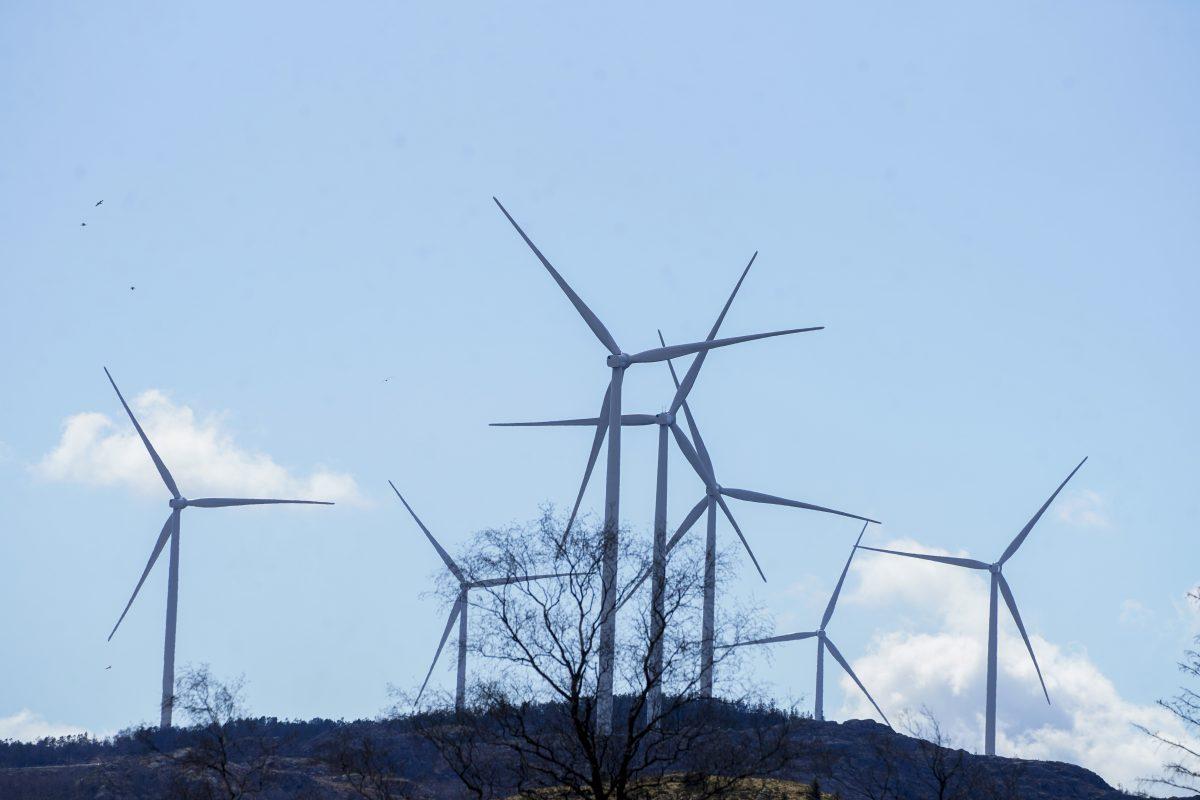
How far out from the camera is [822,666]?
13188 centimetres

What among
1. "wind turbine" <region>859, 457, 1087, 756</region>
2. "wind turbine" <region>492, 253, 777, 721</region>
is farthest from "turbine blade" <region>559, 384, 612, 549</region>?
"wind turbine" <region>859, 457, 1087, 756</region>

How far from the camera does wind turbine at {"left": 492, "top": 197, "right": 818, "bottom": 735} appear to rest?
190 ft

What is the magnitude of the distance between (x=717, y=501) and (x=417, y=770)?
28.0m

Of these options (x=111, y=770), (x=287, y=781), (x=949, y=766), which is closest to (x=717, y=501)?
(x=949, y=766)

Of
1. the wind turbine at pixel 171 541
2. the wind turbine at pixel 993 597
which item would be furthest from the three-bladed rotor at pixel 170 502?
the wind turbine at pixel 993 597

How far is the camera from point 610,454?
74500 mm

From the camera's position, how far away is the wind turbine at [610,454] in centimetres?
5797

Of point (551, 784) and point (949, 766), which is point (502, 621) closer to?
point (551, 784)

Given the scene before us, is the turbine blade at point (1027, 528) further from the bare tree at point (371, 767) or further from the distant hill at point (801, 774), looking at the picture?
the bare tree at point (371, 767)

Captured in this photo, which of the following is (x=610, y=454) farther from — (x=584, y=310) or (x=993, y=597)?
(x=993, y=597)

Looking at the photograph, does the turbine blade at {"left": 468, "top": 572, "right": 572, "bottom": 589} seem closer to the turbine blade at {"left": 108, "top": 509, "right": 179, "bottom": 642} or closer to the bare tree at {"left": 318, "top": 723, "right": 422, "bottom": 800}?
the bare tree at {"left": 318, "top": 723, "right": 422, "bottom": 800}

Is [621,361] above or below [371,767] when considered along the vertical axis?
above

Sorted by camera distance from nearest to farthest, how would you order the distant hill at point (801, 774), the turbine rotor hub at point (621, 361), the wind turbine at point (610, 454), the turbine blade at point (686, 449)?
the wind turbine at point (610, 454) → the turbine rotor hub at point (621, 361) → the turbine blade at point (686, 449) → the distant hill at point (801, 774)

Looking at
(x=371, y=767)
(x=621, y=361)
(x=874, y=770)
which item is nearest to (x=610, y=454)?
(x=621, y=361)
